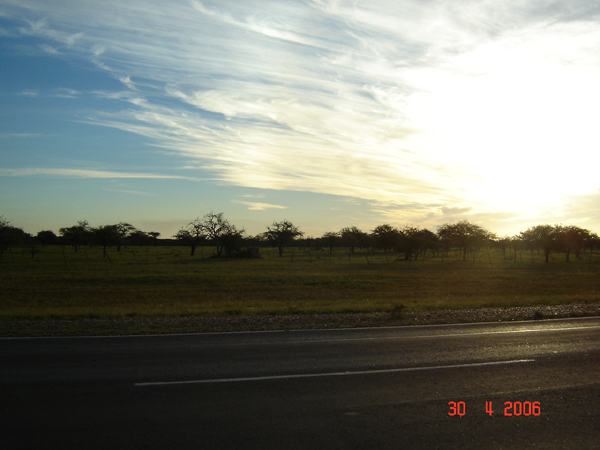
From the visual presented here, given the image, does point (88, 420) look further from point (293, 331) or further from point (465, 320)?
point (465, 320)

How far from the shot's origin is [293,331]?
12742 millimetres

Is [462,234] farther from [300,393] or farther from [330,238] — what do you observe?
[300,393]

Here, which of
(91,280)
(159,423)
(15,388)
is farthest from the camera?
(91,280)

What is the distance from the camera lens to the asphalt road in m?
5.25

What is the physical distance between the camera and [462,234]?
8369cm

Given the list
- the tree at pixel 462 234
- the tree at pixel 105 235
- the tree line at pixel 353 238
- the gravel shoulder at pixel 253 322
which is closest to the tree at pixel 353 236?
the tree line at pixel 353 238

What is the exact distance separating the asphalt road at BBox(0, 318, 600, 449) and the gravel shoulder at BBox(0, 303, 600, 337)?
66.2 inches

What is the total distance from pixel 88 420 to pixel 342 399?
3585 mm

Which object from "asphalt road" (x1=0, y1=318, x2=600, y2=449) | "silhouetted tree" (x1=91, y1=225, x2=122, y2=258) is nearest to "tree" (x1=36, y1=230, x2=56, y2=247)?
"silhouetted tree" (x1=91, y1=225, x2=122, y2=258)

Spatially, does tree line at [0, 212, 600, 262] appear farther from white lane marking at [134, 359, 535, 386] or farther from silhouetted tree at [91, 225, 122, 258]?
white lane marking at [134, 359, 535, 386]

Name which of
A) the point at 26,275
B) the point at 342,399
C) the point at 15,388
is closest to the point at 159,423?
the point at 342,399

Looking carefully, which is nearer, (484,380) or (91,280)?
(484,380)
